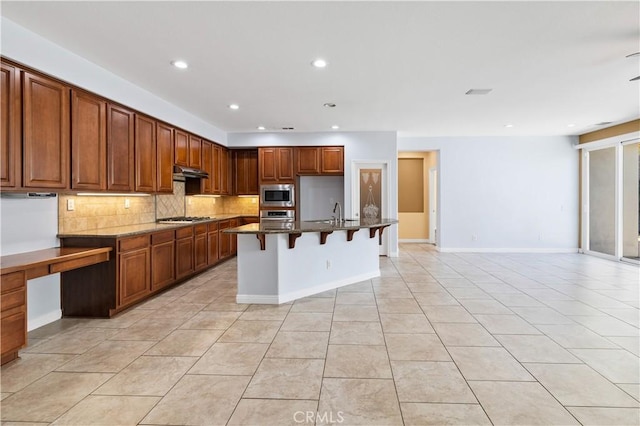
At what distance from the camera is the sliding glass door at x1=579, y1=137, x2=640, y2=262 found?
6.14 metres

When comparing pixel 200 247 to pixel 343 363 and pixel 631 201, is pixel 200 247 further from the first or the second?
pixel 631 201

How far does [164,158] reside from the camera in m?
4.71

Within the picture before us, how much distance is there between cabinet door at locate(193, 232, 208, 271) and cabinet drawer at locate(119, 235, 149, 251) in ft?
4.12

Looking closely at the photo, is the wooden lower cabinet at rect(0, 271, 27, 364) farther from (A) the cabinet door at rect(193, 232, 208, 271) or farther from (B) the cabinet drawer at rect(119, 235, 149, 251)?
(A) the cabinet door at rect(193, 232, 208, 271)

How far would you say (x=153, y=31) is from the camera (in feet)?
8.89

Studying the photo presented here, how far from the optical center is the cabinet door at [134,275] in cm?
350

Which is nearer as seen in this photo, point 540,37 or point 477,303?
point 540,37

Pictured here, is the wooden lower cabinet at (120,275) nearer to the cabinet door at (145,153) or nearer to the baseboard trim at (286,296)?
the cabinet door at (145,153)

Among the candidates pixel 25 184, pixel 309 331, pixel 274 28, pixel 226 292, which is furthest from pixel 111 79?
pixel 309 331

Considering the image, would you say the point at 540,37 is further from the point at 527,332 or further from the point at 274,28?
the point at 527,332

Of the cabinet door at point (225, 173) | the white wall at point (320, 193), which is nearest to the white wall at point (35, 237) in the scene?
the cabinet door at point (225, 173)

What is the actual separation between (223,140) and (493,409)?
6.29 m

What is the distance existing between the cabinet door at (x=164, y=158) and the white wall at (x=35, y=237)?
1.38 m

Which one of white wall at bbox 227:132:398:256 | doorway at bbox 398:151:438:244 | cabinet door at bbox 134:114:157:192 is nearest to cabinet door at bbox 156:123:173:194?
cabinet door at bbox 134:114:157:192
